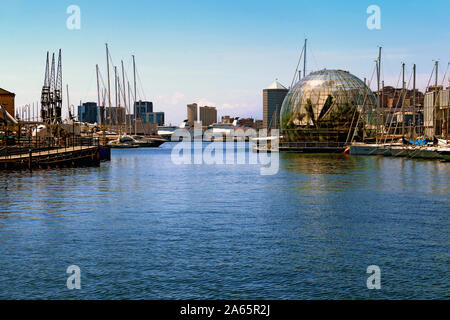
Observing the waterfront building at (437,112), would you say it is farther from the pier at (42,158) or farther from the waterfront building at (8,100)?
the waterfront building at (8,100)

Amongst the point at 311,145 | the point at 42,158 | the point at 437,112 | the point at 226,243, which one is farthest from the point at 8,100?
the point at 226,243

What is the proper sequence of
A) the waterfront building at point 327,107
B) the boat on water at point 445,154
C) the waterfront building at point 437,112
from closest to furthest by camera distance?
the boat on water at point 445,154
the waterfront building at point 437,112
the waterfront building at point 327,107

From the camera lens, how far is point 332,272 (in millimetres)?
22781

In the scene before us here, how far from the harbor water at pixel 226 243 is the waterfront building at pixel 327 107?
349 feet

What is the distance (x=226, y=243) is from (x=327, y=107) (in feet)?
449

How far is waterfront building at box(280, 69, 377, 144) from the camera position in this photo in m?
158

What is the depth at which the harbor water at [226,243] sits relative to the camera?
20.9 m

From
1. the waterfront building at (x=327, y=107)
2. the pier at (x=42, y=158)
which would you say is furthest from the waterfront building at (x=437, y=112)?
the pier at (x=42, y=158)

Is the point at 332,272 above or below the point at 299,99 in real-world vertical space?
below

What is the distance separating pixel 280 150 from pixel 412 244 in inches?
4863

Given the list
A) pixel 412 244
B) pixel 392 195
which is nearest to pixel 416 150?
pixel 392 195

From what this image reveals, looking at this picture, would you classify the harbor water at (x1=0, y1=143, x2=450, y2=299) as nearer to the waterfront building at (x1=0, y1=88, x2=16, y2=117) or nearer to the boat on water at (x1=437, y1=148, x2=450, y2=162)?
the boat on water at (x1=437, y1=148, x2=450, y2=162)
